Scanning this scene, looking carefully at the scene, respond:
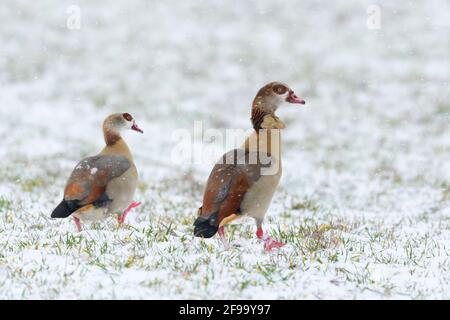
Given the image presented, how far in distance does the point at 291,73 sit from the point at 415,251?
15.3 meters

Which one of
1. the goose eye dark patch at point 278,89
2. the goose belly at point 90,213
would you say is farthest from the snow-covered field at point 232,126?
the goose eye dark patch at point 278,89

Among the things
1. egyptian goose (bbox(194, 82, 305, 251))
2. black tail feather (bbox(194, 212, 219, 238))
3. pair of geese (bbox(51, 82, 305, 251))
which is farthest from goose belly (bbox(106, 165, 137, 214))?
black tail feather (bbox(194, 212, 219, 238))

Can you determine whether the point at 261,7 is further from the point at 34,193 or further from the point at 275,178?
the point at 275,178

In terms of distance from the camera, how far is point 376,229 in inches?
318

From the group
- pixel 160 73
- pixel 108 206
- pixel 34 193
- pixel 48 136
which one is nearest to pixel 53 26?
pixel 160 73

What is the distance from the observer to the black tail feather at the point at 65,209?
6.48 metres

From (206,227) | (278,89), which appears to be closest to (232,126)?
(278,89)

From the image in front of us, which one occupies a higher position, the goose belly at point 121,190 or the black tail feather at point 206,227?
the goose belly at point 121,190

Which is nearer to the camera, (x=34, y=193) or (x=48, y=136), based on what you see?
(x=34, y=193)

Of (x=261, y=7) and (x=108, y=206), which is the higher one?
(x=261, y=7)

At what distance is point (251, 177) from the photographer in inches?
244

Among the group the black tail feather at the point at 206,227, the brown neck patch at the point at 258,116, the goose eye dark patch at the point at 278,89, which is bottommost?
the black tail feather at the point at 206,227

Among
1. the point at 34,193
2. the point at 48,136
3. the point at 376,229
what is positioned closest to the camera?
the point at 376,229

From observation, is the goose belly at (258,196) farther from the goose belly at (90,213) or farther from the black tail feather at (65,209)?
the black tail feather at (65,209)
